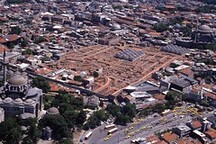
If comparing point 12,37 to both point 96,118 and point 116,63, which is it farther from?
point 96,118

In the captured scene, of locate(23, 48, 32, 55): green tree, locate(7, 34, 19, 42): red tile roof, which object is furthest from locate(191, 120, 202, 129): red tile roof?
locate(7, 34, 19, 42): red tile roof

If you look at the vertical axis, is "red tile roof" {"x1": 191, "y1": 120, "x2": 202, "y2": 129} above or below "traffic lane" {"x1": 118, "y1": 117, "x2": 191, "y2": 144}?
above

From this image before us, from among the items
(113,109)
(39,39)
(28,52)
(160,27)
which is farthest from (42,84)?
(160,27)

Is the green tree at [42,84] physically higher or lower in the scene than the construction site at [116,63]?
higher

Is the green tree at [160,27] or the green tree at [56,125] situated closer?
the green tree at [56,125]

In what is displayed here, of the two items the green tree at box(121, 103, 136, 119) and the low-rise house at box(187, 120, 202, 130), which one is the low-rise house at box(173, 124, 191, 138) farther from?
the green tree at box(121, 103, 136, 119)

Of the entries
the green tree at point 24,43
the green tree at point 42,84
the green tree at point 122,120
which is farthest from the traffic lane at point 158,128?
A: the green tree at point 24,43

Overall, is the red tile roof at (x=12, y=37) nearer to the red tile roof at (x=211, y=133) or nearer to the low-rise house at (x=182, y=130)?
the low-rise house at (x=182, y=130)

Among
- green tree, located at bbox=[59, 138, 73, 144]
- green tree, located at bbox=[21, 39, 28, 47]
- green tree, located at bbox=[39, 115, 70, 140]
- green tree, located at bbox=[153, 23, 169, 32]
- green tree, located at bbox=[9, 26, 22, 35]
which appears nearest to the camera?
green tree, located at bbox=[59, 138, 73, 144]

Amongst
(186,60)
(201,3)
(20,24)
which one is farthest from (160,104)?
(201,3)
